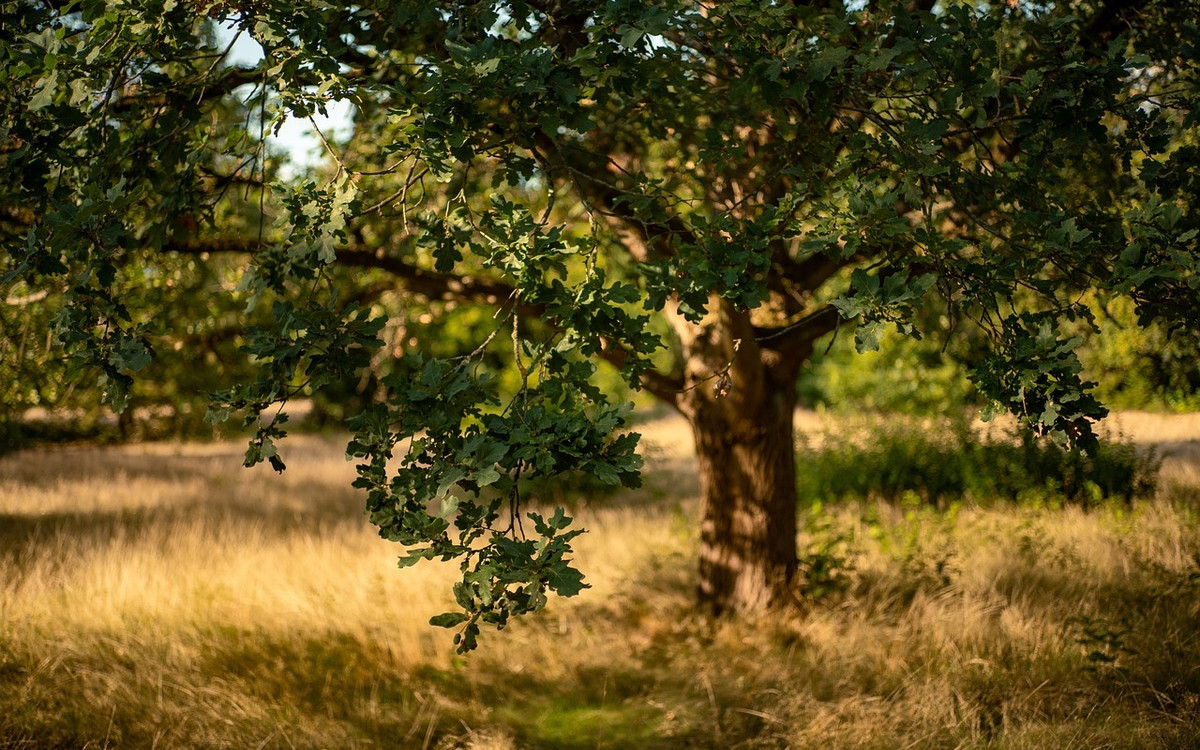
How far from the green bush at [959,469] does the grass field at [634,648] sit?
1.42 ft

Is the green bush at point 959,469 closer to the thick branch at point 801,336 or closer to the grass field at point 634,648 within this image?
the grass field at point 634,648

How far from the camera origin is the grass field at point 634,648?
14.0 ft

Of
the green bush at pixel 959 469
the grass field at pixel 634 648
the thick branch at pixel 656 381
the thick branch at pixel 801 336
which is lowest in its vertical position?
the grass field at pixel 634 648

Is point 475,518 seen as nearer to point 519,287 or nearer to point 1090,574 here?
point 519,287

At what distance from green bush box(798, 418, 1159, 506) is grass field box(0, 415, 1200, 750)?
17.1 inches

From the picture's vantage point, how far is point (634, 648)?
5734 mm

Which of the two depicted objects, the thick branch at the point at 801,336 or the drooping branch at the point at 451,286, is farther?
the drooping branch at the point at 451,286

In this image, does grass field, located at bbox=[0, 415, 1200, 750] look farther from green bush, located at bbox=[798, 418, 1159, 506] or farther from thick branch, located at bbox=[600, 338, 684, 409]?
thick branch, located at bbox=[600, 338, 684, 409]

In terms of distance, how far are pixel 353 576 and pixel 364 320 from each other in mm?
4657

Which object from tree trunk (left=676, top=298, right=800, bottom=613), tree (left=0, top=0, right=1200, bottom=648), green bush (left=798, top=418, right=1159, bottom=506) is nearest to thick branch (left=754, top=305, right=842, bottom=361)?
tree trunk (left=676, top=298, right=800, bottom=613)

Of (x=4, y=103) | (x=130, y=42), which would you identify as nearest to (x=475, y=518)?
(x=130, y=42)

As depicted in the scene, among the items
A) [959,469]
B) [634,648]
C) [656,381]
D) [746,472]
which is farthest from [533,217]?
[959,469]

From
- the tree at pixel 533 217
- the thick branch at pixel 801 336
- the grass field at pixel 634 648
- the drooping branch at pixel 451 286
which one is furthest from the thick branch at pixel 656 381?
the tree at pixel 533 217

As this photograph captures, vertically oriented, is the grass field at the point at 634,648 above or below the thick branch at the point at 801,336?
below
